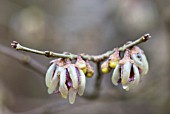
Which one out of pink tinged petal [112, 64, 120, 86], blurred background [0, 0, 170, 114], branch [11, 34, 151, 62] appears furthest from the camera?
blurred background [0, 0, 170, 114]

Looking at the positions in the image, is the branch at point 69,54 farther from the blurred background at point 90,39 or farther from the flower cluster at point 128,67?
the blurred background at point 90,39

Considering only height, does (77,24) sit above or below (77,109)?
above

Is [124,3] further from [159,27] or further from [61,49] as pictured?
[61,49]

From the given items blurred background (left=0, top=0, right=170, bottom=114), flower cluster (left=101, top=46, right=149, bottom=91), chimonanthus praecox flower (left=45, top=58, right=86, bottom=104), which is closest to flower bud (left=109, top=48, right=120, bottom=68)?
flower cluster (left=101, top=46, right=149, bottom=91)

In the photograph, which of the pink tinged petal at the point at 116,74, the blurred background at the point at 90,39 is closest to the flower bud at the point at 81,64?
the pink tinged petal at the point at 116,74

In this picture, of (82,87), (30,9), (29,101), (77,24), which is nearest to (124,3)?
(77,24)

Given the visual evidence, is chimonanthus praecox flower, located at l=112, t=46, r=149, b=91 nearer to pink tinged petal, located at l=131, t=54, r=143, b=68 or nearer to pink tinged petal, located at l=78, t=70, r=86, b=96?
pink tinged petal, located at l=131, t=54, r=143, b=68

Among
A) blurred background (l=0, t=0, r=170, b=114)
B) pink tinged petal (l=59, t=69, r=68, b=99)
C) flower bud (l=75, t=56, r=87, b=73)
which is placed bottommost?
pink tinged petal (l=59, t=69, r=68, b=99)
